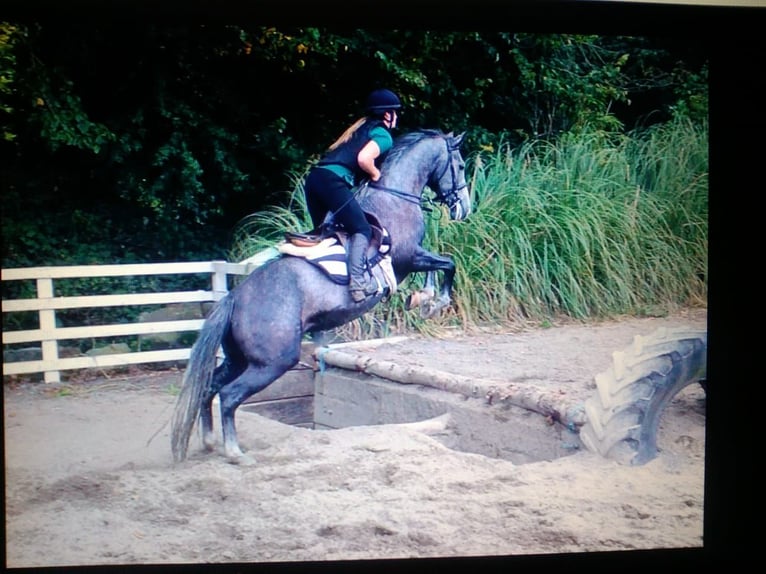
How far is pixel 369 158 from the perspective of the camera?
9.41ft

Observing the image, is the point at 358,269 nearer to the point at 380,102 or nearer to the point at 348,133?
the point at 348,133

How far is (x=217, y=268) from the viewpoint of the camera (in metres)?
2.82

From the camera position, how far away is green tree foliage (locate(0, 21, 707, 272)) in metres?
2.73

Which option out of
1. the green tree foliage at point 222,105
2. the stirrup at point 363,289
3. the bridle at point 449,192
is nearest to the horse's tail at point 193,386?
the green tree foliage at point 222,105

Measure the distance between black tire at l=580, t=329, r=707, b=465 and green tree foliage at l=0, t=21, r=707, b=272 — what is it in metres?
0.92

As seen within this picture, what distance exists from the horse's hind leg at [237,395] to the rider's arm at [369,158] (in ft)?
2.69

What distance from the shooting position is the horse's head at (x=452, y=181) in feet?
9.66

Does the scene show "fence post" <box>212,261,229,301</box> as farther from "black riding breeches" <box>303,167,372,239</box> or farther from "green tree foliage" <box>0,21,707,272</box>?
"black riding breeches" <box>303,167,372,239</box>

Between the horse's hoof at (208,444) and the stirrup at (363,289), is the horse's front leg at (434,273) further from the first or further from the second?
the horse's hoof at (208,444)

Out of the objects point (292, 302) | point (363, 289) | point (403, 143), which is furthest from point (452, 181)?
point (292, 302)

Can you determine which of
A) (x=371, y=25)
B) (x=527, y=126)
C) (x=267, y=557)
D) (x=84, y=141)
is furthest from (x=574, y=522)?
(x=84, y=141)

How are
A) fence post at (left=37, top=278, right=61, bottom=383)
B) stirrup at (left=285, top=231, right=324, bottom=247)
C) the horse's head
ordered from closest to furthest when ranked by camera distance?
fence post at (left=37, top=278, right=61, bottom=383) → stirrup at (left=285, top=231, right=324, bottom=247) → the horse's head

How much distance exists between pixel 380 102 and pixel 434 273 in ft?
2.29

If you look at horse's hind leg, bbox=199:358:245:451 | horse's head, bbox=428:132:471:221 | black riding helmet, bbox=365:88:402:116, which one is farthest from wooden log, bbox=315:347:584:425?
black riding helmet, bbox=365:88:402:116
